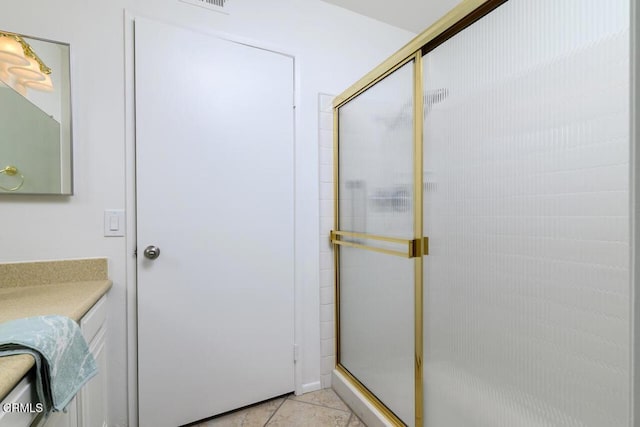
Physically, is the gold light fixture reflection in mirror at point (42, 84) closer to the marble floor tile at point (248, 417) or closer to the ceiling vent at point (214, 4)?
the ceiling vent at point (214, 4)

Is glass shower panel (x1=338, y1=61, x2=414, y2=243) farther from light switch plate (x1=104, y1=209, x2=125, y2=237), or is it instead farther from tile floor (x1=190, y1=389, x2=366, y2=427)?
light switch plate (x1=104, y1=209, x2=125, y2=237)

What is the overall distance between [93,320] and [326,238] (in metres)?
1.25

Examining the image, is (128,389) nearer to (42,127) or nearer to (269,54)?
(42,127)

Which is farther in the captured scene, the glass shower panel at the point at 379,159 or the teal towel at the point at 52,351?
the glass shower panel at the point at 379,159

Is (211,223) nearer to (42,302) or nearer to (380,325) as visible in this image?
(42,302)

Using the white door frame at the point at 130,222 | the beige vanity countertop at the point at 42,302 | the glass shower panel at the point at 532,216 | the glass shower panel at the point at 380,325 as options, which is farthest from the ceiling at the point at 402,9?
the beige vanity countertop at the point at 42,302

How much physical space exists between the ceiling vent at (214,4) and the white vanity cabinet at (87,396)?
157cm

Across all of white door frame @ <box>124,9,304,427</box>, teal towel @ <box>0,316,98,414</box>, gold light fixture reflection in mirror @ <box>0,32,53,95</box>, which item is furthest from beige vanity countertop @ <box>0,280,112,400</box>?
gold light fixture reflection in mirror @ <box>0,32,53,95</box>

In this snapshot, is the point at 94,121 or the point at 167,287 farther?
the point at 167,287

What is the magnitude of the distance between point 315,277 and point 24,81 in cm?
172

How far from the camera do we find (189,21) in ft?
5.28

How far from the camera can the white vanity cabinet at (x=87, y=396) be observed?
25.4 inches

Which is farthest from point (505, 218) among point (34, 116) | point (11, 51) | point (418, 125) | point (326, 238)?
point (11, 51)

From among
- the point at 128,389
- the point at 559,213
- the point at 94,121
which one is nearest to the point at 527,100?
the point at 559,213
